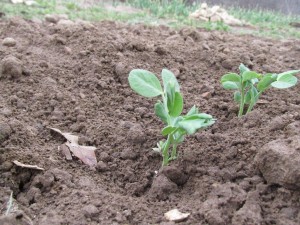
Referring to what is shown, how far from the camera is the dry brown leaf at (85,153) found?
2051 millimetres

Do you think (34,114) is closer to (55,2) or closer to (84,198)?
(84,198)

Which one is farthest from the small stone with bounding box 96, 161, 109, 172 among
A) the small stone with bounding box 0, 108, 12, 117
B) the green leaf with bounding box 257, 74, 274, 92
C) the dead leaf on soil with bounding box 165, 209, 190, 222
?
the green leaf with bounding box 257, 74, 274, 92

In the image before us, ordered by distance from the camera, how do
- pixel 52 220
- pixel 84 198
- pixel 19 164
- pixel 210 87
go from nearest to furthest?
pixel 52 220 → pixel 84 198 → pixel 19 164 → pixel 210 87

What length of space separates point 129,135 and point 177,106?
1.25 ft

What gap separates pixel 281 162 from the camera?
167 centimetres

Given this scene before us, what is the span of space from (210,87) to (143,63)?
0.46 metres

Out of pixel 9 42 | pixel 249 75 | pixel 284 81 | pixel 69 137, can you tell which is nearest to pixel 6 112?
pixel 69 137

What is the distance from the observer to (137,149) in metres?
2.12

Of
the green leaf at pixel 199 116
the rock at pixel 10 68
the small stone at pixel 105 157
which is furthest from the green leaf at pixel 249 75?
the rock at pixel 10 68

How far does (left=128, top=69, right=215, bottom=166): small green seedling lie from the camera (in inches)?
69.1

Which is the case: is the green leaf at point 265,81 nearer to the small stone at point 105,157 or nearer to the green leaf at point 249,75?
the green leaf at point 249,75

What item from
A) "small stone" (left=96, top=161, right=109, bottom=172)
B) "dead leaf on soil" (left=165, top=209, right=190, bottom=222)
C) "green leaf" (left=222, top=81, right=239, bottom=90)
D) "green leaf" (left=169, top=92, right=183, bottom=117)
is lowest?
"small stone" (left=96, top=161, right=109, bottom=172)

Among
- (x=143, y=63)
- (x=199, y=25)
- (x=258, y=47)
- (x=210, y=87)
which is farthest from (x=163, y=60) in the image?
(x=199, y=25)

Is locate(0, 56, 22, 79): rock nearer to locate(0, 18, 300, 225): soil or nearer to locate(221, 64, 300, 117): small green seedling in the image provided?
locate(0, 18, 300, 225): soil
